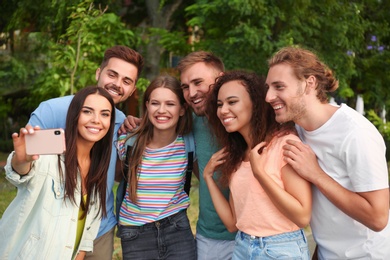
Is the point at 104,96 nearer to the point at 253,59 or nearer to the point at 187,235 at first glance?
the point at 187,235

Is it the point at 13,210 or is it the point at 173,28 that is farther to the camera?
the point at 173,28

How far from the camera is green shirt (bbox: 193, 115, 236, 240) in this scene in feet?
11.9

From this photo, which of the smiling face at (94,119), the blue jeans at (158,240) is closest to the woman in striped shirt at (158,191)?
the blue jeans at (158,240)

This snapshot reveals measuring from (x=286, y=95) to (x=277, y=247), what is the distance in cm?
84

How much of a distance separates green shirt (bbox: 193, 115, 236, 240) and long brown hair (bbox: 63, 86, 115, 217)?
609 millimetres

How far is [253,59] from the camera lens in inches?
360

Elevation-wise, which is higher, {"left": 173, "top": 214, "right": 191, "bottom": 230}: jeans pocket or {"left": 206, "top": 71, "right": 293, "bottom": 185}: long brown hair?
{"left": 206, "top": 71, "right": 293, "bottom": 185}: long brown hair

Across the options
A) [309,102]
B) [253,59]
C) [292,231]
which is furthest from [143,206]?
[253,59]

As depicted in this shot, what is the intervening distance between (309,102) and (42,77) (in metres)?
6.76

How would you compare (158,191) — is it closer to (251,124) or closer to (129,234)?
(129,234)

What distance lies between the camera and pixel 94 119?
352cm

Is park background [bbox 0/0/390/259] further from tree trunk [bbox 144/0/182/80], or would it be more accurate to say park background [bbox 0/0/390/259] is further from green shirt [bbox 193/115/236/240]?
green shirt [bbox 193/115/236/240]

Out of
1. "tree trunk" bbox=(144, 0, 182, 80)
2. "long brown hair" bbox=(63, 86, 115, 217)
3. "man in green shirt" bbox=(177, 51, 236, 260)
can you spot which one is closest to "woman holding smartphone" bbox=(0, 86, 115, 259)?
"long brown hair" bbox=(63, 86, 115, 217)

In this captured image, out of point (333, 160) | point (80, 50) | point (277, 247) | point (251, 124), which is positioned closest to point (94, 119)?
point (251, 124)
